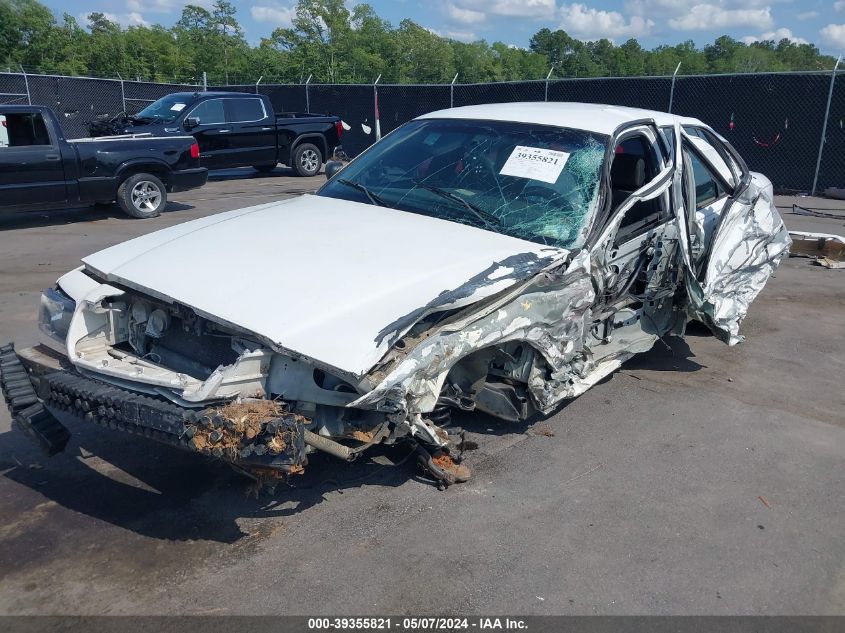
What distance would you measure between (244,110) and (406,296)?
13129 mm

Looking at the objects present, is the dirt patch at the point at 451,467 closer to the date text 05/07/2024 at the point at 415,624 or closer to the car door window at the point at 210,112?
the date text 05/07/2024 at the point at 415,624

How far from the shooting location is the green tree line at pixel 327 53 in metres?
39.8

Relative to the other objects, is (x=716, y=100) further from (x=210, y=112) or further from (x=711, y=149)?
(x=711, y=149)

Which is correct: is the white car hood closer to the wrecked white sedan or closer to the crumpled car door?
the wrecked white sedan

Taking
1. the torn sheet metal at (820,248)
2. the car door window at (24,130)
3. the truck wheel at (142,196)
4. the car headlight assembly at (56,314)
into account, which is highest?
the car door window at (24,130)

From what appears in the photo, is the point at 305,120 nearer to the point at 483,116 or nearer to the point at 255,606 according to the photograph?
the point at 483,116

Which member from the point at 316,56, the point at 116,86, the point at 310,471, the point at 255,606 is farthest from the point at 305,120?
the point at 316,56

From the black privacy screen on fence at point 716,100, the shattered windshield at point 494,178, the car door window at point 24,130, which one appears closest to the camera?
the shattered windshield at point 494,178

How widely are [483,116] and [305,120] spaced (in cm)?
1223

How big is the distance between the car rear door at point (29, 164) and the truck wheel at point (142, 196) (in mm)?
882

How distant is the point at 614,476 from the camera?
4.07 metres

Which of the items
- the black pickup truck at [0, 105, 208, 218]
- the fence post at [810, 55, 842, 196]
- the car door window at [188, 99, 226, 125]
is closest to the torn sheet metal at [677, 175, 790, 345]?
the black pickup truck at [0, 105, 208, 218]

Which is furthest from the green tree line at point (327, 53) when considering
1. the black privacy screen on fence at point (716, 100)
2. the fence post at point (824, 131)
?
the fence post at point (824, 131)

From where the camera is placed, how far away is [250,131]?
1545 centimetres
